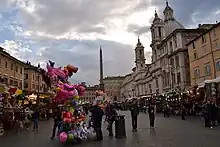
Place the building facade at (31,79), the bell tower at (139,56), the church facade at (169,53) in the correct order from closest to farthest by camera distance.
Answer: the building facade at (31,79) → the church facade at (169,53) → the bell tower at (139,56)

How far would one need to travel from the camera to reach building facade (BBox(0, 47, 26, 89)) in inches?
1517

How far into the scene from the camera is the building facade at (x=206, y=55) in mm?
40250

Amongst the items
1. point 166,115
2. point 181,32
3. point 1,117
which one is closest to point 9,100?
point 1,117

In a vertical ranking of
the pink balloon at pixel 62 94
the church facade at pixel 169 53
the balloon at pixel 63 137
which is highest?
the church facade at pixel 169 53

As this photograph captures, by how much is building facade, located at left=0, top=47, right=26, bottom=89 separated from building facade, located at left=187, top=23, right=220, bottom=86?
1079 inches

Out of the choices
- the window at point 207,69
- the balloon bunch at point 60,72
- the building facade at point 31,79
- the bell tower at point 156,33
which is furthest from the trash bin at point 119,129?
the bell tower at point 156,33

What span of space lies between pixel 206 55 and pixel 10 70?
31.4 meters

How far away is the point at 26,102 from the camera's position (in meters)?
34.8

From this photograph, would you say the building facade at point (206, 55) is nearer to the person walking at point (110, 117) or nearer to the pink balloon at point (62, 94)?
the person walking at point (110, 117)

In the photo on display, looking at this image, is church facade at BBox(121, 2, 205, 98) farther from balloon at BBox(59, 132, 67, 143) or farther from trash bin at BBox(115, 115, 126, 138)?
balloon at BBox(59, 132, 67, 143)

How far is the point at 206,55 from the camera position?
4378 cm

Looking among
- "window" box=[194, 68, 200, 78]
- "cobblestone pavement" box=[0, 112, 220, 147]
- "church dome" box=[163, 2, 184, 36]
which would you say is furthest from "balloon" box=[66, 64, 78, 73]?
"church dome" box=[163, 2, 184, 36]

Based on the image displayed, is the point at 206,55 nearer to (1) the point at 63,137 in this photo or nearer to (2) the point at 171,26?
(1) the point at 63,137

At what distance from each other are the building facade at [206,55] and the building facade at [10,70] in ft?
89.9
